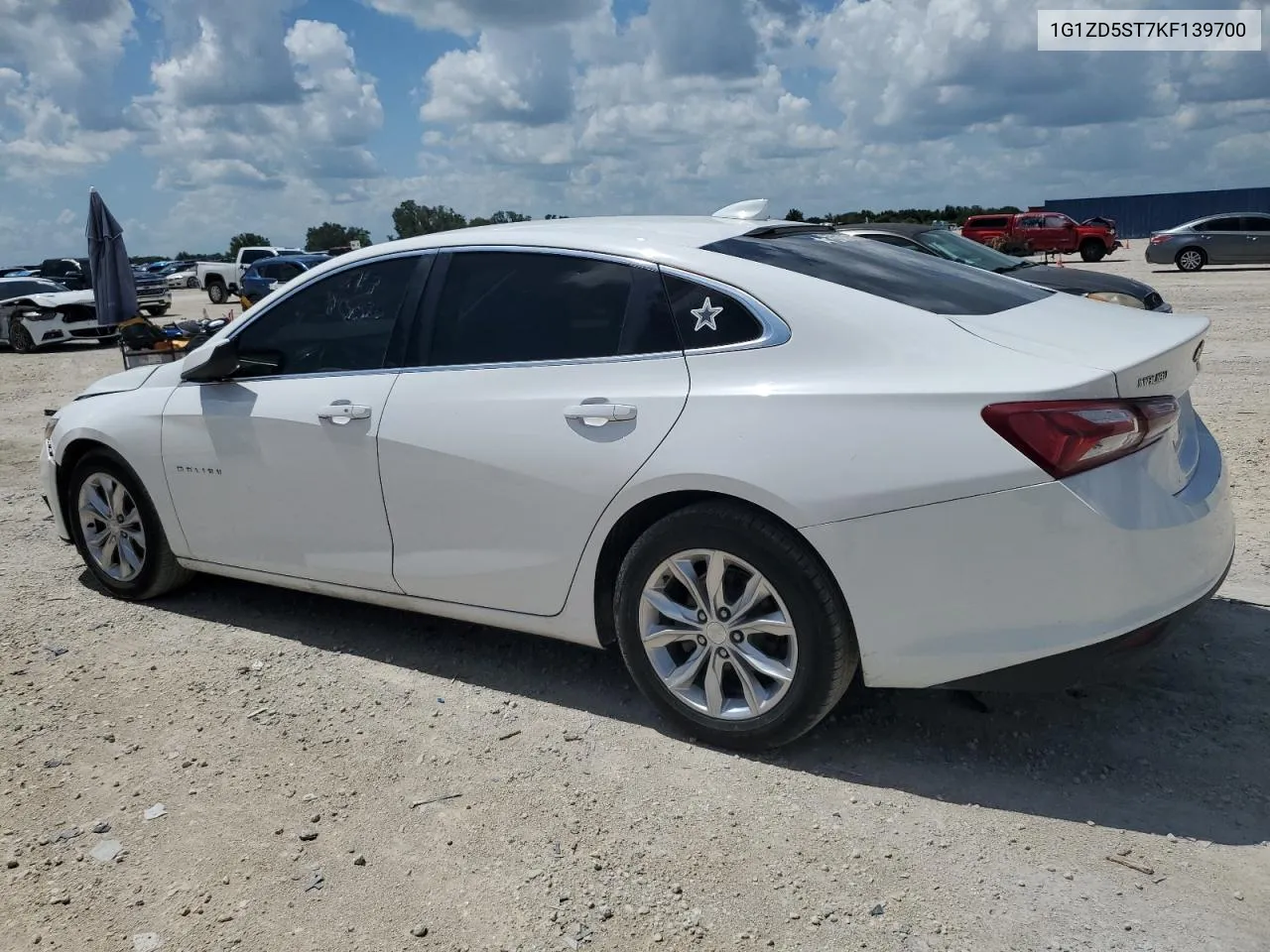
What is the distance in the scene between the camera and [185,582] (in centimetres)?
510

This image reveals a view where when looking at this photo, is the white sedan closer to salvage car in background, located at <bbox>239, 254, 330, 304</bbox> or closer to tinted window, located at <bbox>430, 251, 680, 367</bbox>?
tinted window, located at <bbox>430, 251, 680, 367</bbox>

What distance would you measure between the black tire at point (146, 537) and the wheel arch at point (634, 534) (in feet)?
7.62

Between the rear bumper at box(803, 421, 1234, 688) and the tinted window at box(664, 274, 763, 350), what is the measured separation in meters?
0.69

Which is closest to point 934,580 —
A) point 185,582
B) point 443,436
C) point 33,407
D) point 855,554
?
point 855,554

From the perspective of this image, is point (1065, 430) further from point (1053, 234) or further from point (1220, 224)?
point (1053, 234)

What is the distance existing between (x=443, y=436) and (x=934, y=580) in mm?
1737

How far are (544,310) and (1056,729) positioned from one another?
2.19 m

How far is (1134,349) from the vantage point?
3.10 meters

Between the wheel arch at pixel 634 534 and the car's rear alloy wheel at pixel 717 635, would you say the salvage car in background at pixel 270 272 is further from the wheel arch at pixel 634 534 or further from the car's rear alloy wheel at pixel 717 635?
the car's rear alloy wheel at pixel 717 635

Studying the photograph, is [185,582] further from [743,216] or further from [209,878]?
[743,216]

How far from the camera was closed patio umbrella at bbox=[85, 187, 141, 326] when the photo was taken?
1477cm

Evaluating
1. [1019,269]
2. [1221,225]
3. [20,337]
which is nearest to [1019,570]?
[1019,269]

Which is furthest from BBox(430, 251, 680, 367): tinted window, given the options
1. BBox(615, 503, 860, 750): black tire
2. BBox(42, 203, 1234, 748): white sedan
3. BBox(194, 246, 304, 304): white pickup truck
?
BBox(194, 246, 304, 304): white pickup truck

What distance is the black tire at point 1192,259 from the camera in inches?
1034
